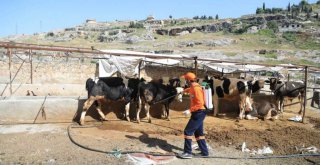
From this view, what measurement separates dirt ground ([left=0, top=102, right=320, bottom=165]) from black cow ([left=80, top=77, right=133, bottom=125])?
66 centimetres

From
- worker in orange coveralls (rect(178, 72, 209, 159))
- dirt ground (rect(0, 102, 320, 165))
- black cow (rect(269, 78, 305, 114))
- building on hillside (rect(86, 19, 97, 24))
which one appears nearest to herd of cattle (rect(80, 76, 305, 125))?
black cow (rect(269, 78, 305, 114))

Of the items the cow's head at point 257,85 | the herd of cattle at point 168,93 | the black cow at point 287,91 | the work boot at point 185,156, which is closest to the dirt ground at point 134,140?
the work boot at point 185,156

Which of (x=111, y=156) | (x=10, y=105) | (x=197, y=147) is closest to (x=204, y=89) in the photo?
(x=197, y=147)

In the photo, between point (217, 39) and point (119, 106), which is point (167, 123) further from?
point (217, 39)

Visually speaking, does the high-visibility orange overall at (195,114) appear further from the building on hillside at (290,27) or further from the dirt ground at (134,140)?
the building on hillside at (290,27)

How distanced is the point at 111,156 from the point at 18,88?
9.60 meters

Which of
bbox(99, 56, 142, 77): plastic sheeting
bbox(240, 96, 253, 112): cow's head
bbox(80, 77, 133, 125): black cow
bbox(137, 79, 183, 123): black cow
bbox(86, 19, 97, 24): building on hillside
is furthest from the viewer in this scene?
bbox(86, 19, 97, 24): building on hillside

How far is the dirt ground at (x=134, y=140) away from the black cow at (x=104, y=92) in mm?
659

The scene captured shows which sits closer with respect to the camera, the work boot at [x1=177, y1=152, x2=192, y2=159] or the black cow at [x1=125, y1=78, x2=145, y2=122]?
the work boot at [x1=177, y1=152, x2=192, y2=159]

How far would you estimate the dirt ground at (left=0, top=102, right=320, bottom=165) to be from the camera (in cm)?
762

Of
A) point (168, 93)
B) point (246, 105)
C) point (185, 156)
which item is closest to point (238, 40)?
point (246, 105)

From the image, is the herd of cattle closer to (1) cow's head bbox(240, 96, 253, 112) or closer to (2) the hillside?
(1) cow's head bbox(240, 96, 253, 112)

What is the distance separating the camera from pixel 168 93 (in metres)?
12.3

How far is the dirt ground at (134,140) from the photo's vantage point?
25.0 feet
